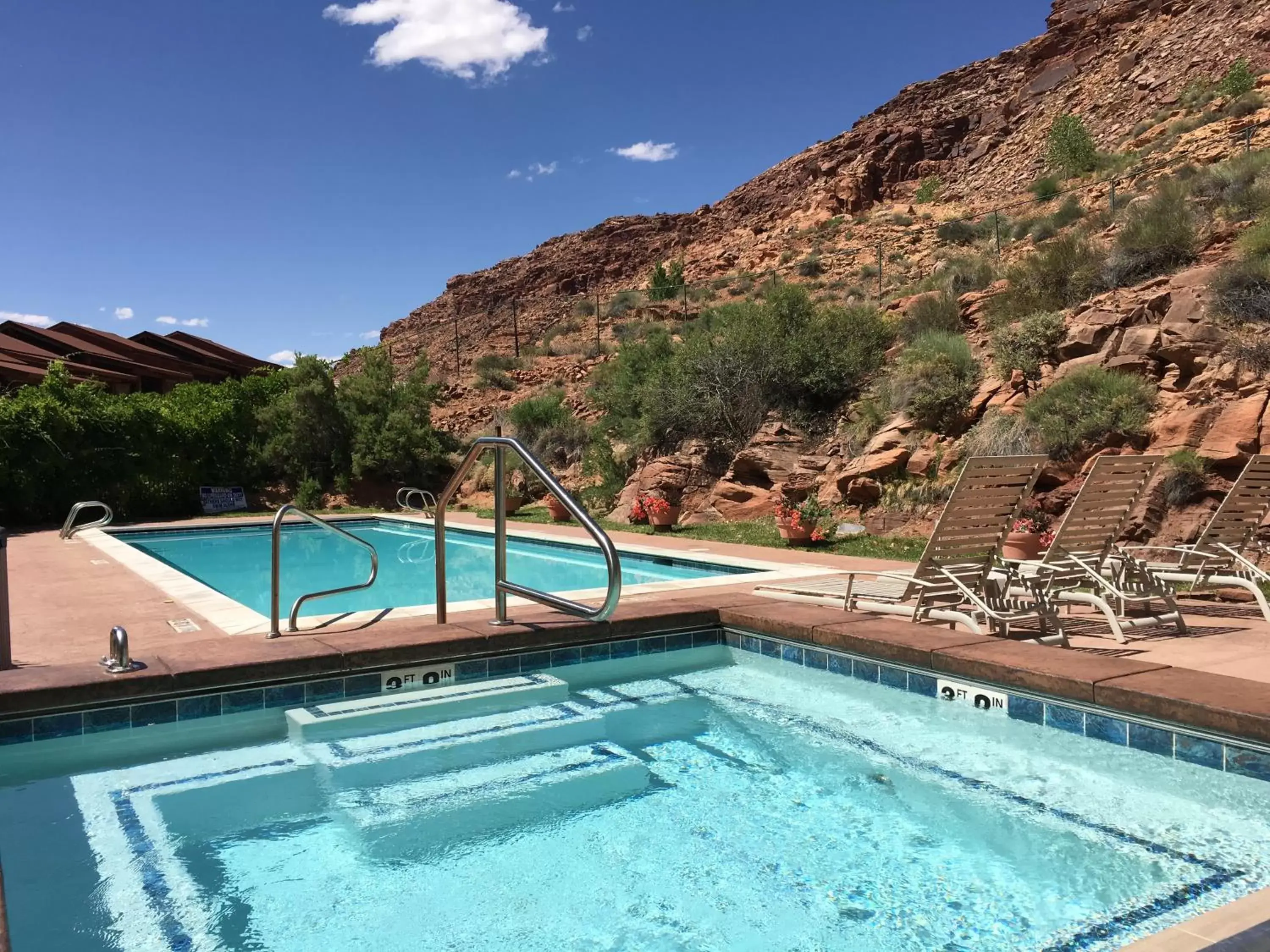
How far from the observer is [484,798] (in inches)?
144

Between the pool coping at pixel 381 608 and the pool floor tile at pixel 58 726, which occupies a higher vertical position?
the pool coping at pixel 381 608

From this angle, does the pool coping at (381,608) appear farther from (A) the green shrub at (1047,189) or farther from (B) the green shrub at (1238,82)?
(B) the green shrub at (1238,82)

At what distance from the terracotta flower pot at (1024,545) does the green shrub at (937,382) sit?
3990 millimetres

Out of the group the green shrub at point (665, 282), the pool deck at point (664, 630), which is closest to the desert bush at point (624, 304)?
the green shrub at point (665, 282)

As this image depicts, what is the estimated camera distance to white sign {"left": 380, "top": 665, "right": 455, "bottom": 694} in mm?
4832

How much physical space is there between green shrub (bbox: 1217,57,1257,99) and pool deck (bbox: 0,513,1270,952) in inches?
→ 1019

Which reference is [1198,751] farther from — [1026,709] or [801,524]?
[801,524]

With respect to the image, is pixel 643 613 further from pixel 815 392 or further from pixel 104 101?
pixel 104 101

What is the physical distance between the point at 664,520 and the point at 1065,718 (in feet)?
29.8

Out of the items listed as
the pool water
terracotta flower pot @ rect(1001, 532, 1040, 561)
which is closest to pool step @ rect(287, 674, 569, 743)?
the pool water

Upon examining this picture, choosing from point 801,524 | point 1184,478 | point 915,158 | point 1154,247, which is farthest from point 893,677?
point 915,158

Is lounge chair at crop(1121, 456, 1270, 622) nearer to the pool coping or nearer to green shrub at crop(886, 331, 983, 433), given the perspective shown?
the pool coping

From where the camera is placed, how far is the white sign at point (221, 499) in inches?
695

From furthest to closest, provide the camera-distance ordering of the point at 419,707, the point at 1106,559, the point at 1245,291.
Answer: the point at 1245,291, the point at 1106,559, the point at 419,707
